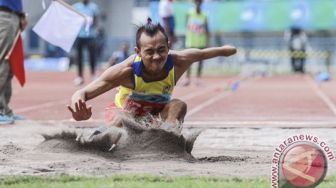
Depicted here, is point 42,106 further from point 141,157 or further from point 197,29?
point 141,157

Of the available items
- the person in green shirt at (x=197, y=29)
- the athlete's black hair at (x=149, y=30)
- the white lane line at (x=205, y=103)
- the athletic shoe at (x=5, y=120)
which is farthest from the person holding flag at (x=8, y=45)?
the person in green shirt at (x=197, y=29)

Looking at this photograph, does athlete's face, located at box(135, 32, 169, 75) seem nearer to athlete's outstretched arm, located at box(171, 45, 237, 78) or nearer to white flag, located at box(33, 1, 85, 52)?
athlete's outstretched arm, located at box(171, 45, 237, 78)

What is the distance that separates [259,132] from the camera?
7.38 meters

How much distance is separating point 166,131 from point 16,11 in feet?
11.8

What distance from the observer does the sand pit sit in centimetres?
477

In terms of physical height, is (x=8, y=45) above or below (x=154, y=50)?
below

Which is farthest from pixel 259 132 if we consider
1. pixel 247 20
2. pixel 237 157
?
pixel 247 20

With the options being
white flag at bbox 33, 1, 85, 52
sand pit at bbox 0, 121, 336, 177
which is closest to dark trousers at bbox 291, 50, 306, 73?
white flag at bbox 33, 1, 85, 52

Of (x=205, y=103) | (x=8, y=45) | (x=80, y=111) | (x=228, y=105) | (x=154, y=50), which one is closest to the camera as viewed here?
(x=80, y=111)

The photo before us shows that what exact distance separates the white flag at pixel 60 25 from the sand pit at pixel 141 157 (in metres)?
1.38

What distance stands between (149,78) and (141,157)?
0.67 meters

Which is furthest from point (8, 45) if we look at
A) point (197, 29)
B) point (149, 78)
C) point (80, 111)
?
point (197, 29)

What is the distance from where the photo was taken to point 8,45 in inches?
332

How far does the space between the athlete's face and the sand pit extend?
0.49m
